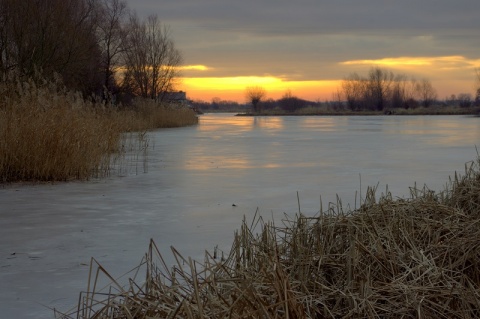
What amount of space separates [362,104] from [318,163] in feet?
218

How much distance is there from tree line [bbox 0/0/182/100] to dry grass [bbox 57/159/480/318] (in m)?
5.91

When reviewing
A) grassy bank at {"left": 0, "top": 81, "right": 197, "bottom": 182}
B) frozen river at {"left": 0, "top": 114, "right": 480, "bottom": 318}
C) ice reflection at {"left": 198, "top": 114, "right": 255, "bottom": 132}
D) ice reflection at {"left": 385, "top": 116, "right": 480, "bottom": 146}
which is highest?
grassy bank at {"left": 0, "top": 81, "right": 197, "bottom": 182}

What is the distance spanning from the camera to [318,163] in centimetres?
928

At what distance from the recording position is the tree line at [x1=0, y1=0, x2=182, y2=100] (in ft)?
44.8

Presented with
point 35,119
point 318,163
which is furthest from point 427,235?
point 318,163

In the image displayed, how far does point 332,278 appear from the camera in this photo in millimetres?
2645

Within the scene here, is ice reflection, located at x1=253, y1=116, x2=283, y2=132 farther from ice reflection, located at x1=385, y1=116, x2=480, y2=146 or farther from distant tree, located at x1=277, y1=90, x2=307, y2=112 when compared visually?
distant tree, located at x1=277, y1=90, x2=307, y2=112

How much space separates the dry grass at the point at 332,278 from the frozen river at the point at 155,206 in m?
0.28

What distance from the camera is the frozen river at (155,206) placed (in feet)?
10.3

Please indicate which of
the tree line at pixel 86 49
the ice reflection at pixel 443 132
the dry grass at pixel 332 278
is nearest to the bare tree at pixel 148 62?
the tree line at pixel 86 49

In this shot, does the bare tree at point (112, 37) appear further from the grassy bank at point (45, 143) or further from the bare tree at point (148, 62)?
the grassy bank at point (45, 143)

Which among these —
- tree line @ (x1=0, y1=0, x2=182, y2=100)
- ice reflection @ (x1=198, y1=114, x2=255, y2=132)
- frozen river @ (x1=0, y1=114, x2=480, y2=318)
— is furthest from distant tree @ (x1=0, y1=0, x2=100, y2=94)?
ice reflection @ (x1=198, y1=114, x2=255, y2=132)

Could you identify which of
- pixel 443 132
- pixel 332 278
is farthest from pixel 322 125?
pixel 332 278

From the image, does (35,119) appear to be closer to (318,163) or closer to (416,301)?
(318,163)
